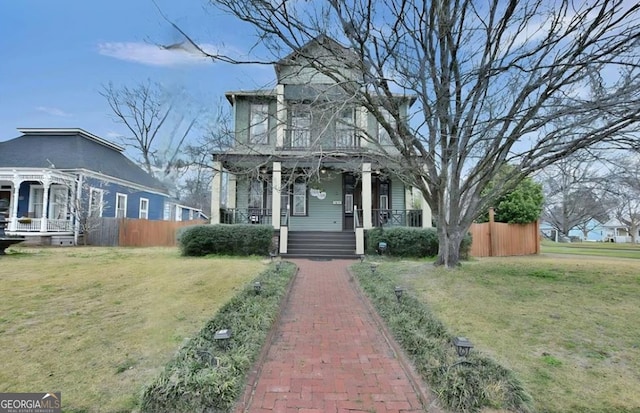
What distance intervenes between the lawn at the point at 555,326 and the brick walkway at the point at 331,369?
104cm

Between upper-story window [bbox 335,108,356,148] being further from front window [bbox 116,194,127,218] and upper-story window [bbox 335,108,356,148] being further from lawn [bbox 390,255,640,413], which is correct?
front window [bbox 116,194,127,218]

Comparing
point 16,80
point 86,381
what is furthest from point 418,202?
point 16,80

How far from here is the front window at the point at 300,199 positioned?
15375mm

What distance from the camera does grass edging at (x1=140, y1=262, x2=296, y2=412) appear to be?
254 cm

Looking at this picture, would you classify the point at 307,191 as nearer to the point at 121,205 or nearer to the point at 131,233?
the point at 131,233

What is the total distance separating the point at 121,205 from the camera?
20.2 meters

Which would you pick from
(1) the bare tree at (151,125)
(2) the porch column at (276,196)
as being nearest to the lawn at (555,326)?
(2) the porch column at (276,196)

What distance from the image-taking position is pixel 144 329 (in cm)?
418

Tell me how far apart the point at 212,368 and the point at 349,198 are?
12923mm

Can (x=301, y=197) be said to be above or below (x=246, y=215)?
above

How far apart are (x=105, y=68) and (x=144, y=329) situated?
17.8 metres

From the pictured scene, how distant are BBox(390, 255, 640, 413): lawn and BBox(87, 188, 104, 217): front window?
53.8 ft

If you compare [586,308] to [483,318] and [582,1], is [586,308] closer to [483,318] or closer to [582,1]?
[483,318]

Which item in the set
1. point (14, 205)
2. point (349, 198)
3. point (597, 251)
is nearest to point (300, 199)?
point (349, 198)
